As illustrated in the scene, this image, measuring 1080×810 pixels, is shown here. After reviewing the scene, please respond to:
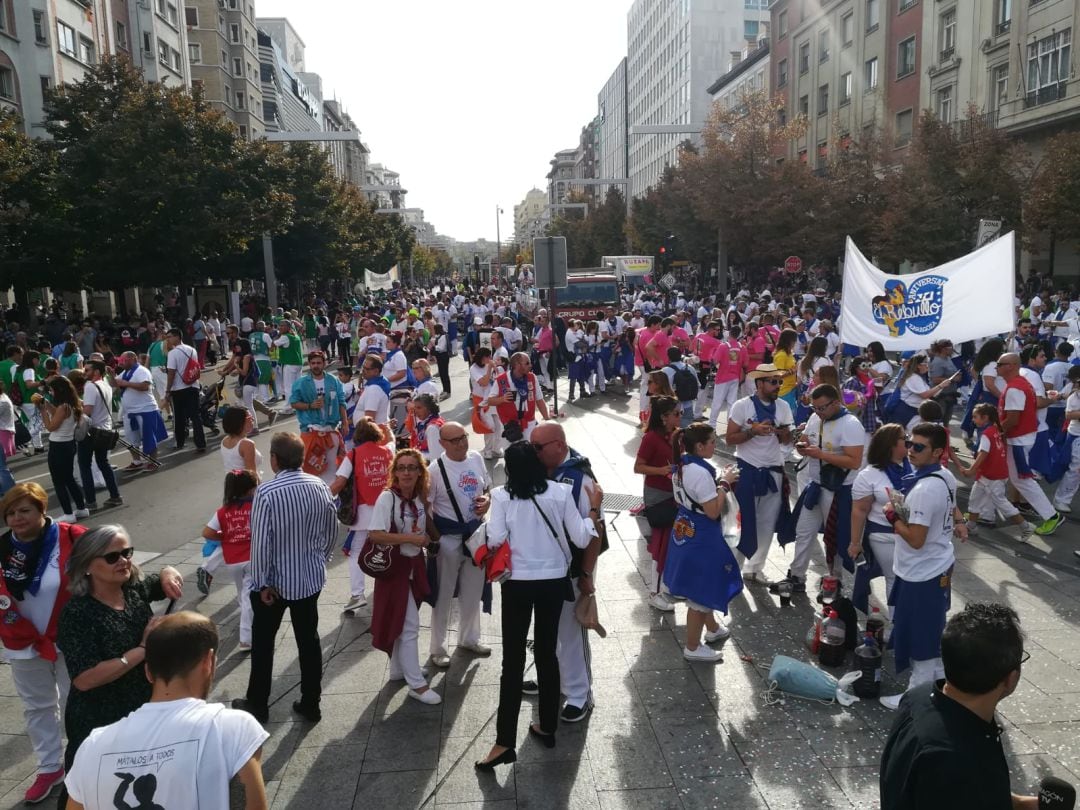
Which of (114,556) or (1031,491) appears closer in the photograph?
(114,556)

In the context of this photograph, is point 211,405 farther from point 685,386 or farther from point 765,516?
point 765,516

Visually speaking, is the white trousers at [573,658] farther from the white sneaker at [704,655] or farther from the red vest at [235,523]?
the red vest at [235,523]

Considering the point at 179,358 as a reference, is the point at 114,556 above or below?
below

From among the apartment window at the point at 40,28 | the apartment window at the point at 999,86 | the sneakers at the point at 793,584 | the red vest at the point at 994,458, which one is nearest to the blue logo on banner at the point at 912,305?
the red vest at the point at 994,458

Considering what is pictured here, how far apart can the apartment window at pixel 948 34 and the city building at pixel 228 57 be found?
4119 cm

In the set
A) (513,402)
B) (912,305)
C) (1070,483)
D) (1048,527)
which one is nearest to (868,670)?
(1048,527)

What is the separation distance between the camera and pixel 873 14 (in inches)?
1710

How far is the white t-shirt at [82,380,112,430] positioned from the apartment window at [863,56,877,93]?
4237cm

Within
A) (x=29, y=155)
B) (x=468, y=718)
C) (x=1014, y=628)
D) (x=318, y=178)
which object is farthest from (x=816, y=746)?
(x=318, y=178)

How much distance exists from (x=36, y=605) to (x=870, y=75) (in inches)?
1869

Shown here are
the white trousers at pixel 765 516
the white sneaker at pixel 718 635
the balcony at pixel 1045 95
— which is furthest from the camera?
the balcony at pixel 1045 95

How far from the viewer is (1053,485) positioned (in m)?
10.8

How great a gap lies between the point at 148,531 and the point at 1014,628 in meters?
9.24

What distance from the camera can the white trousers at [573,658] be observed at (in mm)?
5164
